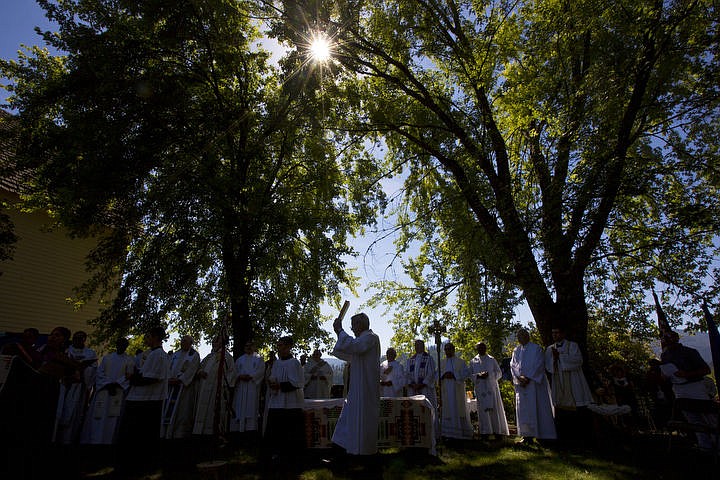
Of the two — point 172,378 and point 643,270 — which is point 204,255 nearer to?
point 172,378

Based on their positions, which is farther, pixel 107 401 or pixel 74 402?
pixel 74 402

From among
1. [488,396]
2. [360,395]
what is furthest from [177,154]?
[488,396]

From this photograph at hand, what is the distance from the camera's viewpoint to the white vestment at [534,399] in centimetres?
908

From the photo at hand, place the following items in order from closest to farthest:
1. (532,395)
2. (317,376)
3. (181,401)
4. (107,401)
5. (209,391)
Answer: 1. (107,401)
2. (532,395)
3. (181,401)
4. (209,391)
5. (317,376)

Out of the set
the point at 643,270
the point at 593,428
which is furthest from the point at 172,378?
the point at 643,270

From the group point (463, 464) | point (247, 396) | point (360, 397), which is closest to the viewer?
point (360, 397)

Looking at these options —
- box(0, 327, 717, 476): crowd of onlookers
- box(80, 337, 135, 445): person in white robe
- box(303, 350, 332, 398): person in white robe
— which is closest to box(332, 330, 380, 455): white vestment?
box(0, 327, 717, 476): crowd of onlookers

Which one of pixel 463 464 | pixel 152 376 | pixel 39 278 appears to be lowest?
pixel 463 464

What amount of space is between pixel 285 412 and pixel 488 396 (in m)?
6.39

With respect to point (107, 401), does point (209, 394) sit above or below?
above

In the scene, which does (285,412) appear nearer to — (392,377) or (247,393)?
(247,393)

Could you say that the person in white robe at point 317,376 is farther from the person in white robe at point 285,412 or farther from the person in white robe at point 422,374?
the person in white robe at point 285,412

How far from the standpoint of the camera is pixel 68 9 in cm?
1161

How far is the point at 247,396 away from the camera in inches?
427
